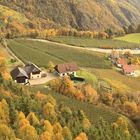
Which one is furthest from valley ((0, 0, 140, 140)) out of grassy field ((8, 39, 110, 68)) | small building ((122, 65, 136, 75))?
small building ((122, 65, 136, 75))

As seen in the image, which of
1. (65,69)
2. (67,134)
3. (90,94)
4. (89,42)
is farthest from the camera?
(89,42)

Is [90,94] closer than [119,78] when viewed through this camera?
Yes

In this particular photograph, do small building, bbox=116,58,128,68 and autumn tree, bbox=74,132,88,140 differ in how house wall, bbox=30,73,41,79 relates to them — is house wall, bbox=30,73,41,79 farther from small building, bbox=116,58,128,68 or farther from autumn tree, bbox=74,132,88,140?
small building, bbox=116,58,128,68

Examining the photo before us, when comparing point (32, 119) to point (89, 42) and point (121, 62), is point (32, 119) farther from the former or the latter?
point (89, 42)

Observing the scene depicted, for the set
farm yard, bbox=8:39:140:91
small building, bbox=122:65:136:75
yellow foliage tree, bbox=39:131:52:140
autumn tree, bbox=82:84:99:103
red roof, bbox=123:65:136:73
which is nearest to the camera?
yellow foliage tree, bbox=39:131:52:140

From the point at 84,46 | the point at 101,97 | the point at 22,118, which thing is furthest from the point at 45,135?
the point at 84,46

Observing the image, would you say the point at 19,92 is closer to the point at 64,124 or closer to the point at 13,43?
the point at 64,124

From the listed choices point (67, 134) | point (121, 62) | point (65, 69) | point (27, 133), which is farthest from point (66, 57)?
point (27, 133)
